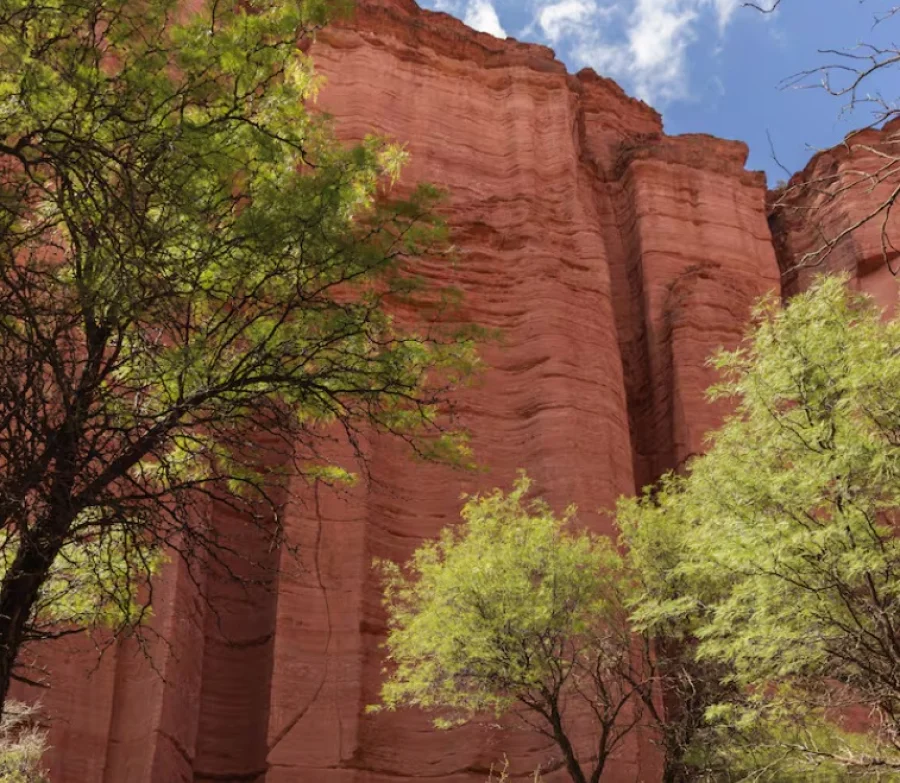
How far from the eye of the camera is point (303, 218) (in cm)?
853

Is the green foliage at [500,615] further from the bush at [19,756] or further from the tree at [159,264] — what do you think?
the tree at [159,264]

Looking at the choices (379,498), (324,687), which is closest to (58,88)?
(324,687)

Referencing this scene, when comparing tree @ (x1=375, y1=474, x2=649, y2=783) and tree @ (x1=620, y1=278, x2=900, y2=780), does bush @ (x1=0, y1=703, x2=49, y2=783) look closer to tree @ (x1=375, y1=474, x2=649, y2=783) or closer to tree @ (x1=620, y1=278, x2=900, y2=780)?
tree @ (x1=375, y1=474, x2=649, y2=783)

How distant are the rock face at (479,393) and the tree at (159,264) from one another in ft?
13.7

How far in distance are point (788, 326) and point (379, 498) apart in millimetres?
12255

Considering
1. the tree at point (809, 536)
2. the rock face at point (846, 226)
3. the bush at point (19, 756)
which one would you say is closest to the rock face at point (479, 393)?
the rock face at point (846, 226)

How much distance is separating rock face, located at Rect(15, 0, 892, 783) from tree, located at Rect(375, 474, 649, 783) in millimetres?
2183

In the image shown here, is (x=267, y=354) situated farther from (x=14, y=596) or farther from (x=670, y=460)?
(x=670, y=460)

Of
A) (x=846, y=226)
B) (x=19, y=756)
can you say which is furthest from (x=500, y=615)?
(x=846, y=226)

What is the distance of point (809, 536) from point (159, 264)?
887 cm

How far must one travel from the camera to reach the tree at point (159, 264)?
22.9ft

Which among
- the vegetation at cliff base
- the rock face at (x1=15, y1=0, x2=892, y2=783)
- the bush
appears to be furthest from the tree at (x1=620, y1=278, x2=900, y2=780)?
the bush

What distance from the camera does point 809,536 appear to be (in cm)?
1256

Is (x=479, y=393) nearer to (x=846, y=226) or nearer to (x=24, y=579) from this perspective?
(x=846, y=226)
